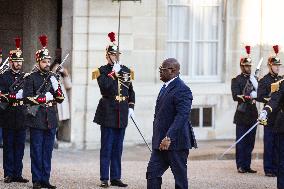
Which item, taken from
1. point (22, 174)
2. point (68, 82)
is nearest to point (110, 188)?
point (22, 174)

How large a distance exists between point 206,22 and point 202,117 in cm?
190

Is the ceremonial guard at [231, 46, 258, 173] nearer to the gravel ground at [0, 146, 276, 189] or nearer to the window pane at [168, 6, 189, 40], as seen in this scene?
the gravel ground at [0, 146, 276, 189]

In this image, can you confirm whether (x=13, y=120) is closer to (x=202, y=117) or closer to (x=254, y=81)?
(x=254, y=81)

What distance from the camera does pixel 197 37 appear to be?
63.0 feet

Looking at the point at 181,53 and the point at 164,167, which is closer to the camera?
the point at 164,167

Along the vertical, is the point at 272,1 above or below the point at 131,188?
above

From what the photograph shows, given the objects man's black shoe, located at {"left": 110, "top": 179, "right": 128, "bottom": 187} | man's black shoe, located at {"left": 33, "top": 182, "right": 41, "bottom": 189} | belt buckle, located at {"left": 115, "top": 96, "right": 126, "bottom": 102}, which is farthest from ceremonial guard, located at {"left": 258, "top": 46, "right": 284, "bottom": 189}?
man's black shoe, located at {"left": 33, "top": 182, "right": 41, "bottom": 189}

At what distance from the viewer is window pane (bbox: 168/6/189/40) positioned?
61.9 ft

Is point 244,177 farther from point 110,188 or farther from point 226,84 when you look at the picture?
point 226,84

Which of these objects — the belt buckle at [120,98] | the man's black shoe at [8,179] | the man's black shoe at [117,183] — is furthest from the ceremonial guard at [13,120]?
the belt buckle at [120,98]

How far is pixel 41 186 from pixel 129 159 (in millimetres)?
3757

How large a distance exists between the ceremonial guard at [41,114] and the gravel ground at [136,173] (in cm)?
34

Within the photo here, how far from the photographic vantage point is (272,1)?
63.1ft

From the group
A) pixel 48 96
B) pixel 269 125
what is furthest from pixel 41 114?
pixel 269 125
